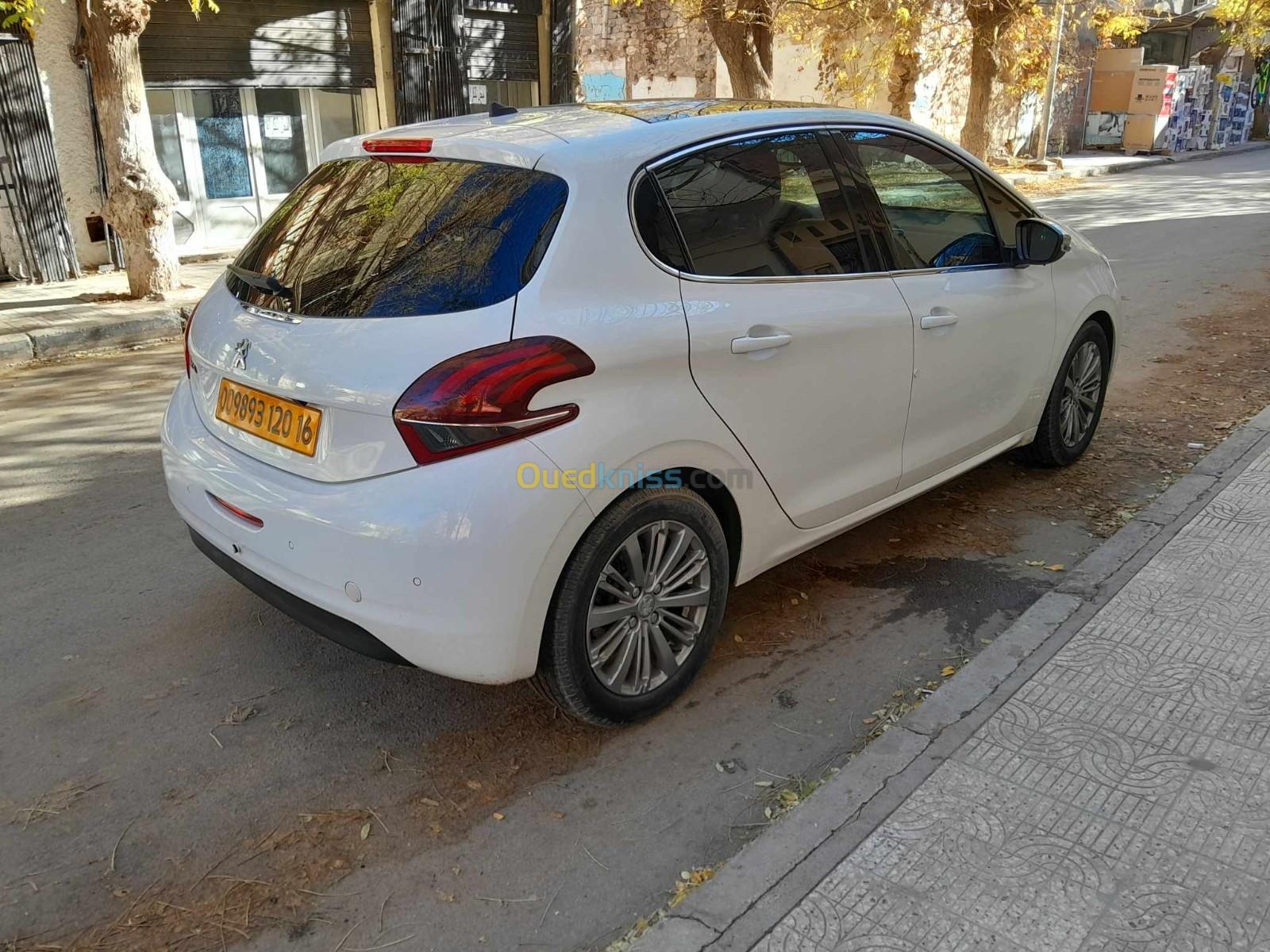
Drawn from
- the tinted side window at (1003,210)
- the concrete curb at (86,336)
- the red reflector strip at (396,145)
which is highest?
the red reflector strip at (396,145)

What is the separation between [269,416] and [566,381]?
0.91 meters

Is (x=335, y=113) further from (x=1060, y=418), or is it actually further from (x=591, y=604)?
(x=591, y=604)

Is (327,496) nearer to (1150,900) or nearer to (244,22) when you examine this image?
(1150,900)

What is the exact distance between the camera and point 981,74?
19.0 meters

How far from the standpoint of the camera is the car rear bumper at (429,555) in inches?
102

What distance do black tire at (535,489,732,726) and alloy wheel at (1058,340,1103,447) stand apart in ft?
8.39

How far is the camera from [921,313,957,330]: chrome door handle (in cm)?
378

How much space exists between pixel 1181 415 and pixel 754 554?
13.4ft

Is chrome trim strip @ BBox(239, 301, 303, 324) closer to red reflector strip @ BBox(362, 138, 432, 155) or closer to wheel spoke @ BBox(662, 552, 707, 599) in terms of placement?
red reflector strip @ BBox(362, 138, 432, 155)

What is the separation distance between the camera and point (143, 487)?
16.9 feet

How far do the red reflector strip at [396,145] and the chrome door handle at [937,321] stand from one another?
1.88 m

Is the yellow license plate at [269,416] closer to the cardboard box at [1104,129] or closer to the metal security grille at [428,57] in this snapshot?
the metal security grille at [428,57]

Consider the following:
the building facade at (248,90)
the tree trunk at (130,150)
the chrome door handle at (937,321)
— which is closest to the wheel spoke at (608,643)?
the chrome door handle at (937,321)

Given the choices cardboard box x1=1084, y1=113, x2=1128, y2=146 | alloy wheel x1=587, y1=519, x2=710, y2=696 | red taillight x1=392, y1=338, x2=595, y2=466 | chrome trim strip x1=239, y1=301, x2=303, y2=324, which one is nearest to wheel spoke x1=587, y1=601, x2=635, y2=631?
alloy wheel x1=587, y1=519, x2=710, y2=696
